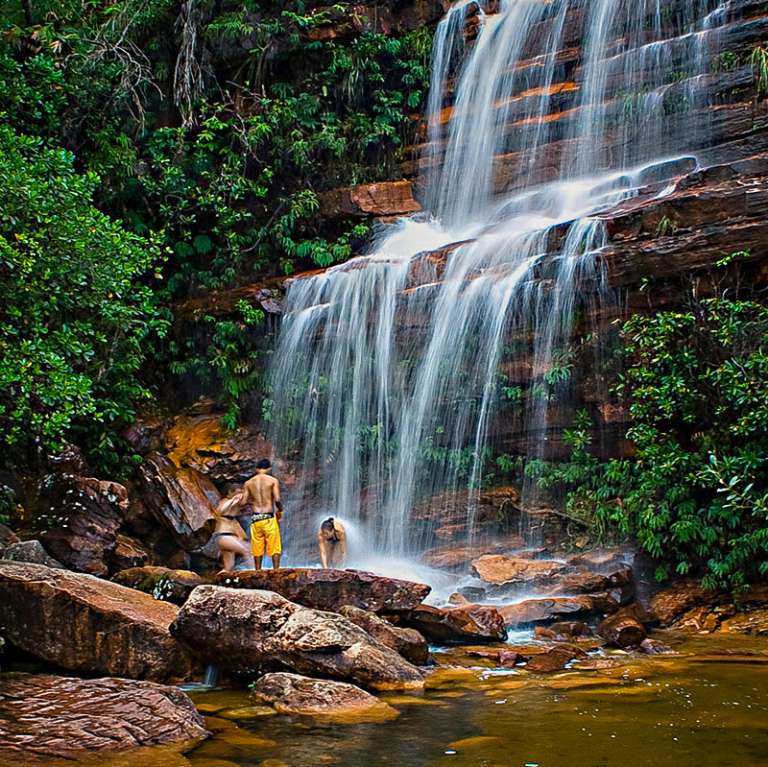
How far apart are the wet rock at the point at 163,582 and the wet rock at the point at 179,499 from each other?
3534 mm

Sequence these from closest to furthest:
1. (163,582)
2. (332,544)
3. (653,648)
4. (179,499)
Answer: (653,648)
(163,582)
(332,544)
(179,499)

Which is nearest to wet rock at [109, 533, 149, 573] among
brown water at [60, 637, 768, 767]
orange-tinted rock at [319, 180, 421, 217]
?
brown water at [60, 637, 768, 767]

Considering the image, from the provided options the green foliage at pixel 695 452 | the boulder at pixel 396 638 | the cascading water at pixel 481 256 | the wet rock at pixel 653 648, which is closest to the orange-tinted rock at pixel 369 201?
the cascading water at pixel 481 256

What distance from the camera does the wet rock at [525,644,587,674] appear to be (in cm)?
738

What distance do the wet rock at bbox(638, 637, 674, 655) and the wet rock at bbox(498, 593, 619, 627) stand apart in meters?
1.23

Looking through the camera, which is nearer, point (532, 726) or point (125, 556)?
point (532, 726)

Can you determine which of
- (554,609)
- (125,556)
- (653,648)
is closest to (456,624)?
(554,609)

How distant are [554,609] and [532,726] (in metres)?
4.17

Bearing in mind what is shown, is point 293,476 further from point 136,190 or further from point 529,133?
point 529,133

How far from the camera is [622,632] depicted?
8.55 meters

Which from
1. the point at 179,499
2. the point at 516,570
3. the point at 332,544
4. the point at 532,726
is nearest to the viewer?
the point at 532,726

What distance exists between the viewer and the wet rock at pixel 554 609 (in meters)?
9.54

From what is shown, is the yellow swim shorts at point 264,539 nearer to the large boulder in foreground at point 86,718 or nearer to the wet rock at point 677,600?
the wet rock at point 677,600

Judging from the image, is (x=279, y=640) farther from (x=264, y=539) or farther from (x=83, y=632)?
(x=264, y=539)
